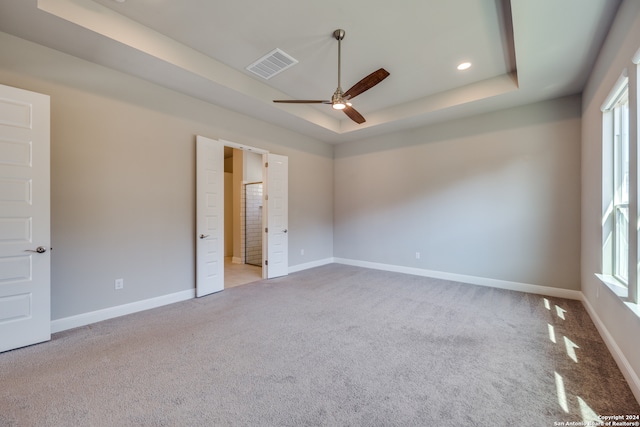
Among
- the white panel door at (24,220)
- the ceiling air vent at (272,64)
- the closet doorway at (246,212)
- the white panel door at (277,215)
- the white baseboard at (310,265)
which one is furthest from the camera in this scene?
the closet doorway at (246,212)

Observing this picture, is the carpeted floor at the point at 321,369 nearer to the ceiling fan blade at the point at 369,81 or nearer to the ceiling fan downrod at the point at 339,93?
the ceiling fan downrod at the point at 339,93

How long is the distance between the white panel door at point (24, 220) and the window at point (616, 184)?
546cm

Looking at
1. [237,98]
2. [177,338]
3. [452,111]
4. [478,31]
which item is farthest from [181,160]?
[452,111]

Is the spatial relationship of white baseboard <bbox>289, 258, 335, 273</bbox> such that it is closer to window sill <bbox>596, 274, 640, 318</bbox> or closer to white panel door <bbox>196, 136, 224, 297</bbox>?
white panel door <bbox>196, 136, 224, 297</bbox>

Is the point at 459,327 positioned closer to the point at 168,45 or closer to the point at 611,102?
the point at 611,102

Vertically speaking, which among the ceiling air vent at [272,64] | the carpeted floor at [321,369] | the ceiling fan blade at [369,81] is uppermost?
the ceiling air vent at [272,64]

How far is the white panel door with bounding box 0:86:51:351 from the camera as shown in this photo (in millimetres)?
2340

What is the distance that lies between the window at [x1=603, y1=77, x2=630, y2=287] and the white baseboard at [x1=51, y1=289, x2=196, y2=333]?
5083 mm

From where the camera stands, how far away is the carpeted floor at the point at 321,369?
1.65 meters

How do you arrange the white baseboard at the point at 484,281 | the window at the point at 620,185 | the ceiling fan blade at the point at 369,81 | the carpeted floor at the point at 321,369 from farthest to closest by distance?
the white baseboard at the point at 484,281, the ceiling fan blade at the point at 369,81, the window at the point at 620,185, the carpeted floor at the point at 321,369

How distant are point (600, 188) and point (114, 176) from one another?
5562 mm

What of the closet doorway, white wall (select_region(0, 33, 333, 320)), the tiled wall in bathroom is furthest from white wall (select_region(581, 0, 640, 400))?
the tiled wall in bathroom

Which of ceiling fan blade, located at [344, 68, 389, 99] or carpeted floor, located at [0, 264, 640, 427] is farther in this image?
ceiling fan blade, located at [344, 68, 389, 99]

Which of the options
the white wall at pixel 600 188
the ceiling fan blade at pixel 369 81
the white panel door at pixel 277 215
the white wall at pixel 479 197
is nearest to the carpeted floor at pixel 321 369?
the white wall at pixel 600 188
